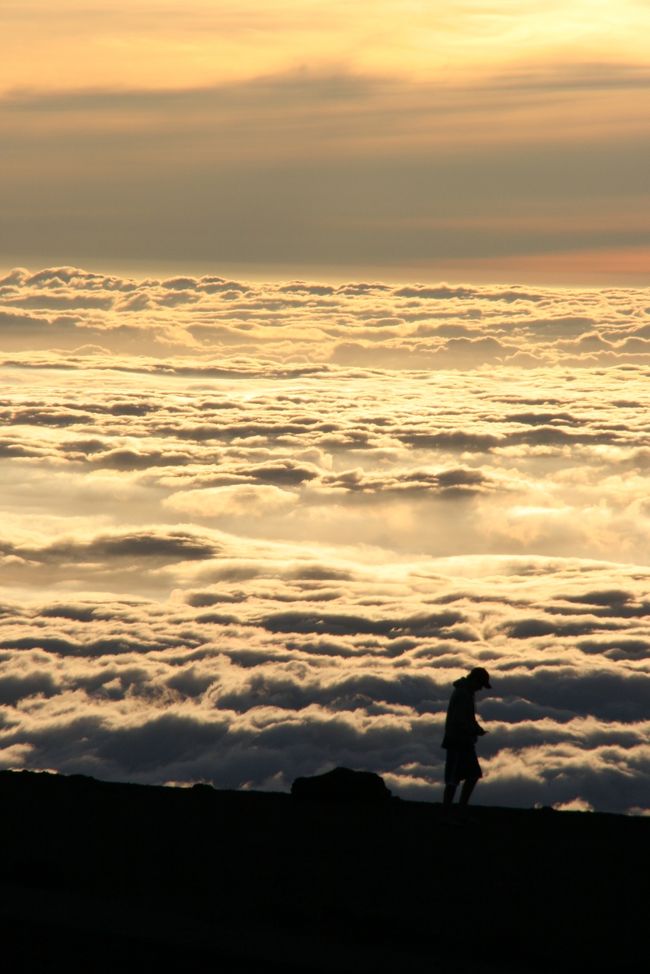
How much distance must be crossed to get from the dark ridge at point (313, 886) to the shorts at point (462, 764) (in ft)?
2.10

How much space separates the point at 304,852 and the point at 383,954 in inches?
154

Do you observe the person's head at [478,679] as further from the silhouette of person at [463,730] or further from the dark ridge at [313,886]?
the dark ridge at [313,886]

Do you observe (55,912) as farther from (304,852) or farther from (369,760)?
(369,760)

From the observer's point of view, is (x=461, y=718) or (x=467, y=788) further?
(x=467, y=788)

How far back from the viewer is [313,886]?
12.3 m

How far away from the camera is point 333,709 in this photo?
646 ft

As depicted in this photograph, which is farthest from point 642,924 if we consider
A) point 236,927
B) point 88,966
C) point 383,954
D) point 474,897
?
point 88,966

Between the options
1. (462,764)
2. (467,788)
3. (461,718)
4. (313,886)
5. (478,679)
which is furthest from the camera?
(467,788)

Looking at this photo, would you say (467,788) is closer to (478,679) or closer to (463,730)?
(463,730)

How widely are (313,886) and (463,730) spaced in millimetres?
2976

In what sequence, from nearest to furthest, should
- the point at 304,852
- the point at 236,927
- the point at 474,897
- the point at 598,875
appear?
the point at 236,927 → the point at 474,897 → the point at 598,875 → the point at 304,852

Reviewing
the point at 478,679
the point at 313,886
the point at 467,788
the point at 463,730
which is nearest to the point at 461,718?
the point at 463,730

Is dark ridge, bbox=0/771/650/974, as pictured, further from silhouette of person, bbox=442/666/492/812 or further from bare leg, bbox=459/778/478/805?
silhouette of person, bbox=442/666/492/812

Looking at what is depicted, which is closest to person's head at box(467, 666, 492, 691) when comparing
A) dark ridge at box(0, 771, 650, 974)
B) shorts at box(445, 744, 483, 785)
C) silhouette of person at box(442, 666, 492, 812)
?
silhouette of person at box(442, 666, 492, 812)
